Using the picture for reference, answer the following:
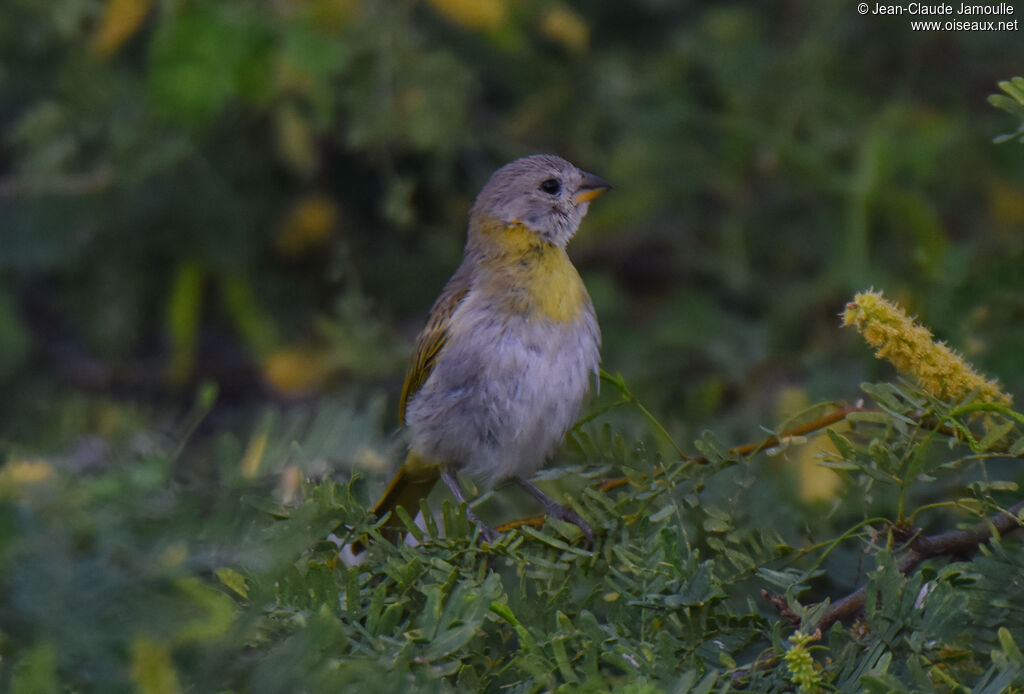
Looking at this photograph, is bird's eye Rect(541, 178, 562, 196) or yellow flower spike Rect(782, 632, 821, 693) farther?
bird's eye Rect(541, 178, 562, 196)

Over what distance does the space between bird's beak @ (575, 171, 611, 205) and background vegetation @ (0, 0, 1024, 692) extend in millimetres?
538

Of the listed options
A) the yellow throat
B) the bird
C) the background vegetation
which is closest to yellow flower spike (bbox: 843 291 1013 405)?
the background vegetation

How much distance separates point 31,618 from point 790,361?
126 inches

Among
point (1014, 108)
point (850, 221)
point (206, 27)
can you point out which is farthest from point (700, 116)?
point (1014, 108)

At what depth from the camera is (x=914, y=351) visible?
69.3 inches

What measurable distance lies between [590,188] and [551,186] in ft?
0.42

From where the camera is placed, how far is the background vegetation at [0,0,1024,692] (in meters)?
1.76

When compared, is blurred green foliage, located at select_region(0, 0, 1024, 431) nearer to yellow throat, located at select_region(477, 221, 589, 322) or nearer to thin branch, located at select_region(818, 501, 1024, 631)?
yellow throat, located at select_region(477, 221, 589, 322)

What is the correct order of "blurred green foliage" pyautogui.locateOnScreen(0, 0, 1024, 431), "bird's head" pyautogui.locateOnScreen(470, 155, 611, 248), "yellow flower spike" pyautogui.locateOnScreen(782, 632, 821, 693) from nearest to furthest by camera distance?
"yellow flower spike" pyautogui.locateOnScreen(782, 632, 821, 693)
"bird's head" pyautogui.locateOnScreen(470, 155, 611, 248)
"blurred green foliage" pyautogui.locateOnScreen(0, 0, 1024, 431)

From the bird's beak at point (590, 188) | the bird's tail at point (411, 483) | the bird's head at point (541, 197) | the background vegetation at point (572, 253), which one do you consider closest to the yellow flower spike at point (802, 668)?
the background vegetation at point (572, 253)

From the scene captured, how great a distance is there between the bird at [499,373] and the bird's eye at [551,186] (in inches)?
9.6

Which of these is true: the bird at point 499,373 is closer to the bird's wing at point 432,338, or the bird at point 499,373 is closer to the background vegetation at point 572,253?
the bird's wing at point 432,338

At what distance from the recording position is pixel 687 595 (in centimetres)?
166

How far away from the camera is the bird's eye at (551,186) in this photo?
3.58 metres
